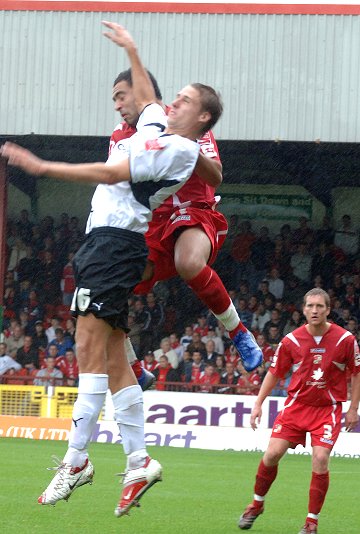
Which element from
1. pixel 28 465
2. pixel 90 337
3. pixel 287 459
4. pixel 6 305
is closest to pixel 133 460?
pixel 90 337

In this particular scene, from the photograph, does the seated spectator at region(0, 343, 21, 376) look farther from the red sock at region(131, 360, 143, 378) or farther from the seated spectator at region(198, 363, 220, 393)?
the red sock at region(131, 360, 143, 378)

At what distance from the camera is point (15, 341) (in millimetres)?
20484

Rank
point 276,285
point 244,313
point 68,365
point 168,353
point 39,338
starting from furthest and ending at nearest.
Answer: point 276,285 < point 39,338 < point 244,313 < point 68,365 < point 168,353

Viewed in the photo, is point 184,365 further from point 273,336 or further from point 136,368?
point 136,368

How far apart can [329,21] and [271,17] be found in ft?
2.99

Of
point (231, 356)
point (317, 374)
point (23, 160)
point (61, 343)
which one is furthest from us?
point (61, 343)

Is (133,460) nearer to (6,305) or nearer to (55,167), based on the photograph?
(55,167)

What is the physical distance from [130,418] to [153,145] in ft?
4.94

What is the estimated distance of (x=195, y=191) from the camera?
22.5 ft

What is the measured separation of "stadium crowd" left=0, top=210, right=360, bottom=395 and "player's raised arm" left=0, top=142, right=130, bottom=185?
12.0 metres

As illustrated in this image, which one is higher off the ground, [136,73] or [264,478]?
[136,73]

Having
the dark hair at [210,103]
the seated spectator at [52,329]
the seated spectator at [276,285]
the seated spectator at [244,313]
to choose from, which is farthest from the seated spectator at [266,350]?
the dark hair at [210,103]

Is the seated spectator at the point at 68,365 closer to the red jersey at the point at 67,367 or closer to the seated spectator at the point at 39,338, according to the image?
the red jersey at the point at 67,367

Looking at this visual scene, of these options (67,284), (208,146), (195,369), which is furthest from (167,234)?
(67,284)
